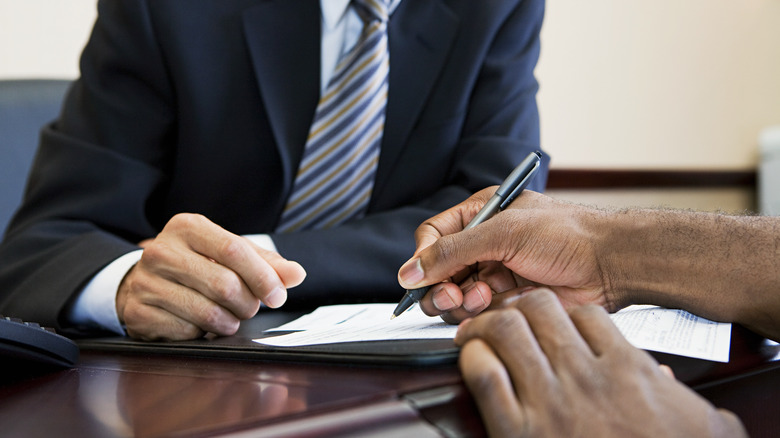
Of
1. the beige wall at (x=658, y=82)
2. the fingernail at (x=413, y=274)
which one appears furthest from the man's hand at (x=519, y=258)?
the beige wall at (x=658, y=82)

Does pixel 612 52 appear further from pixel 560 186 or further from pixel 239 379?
pixel 239 379

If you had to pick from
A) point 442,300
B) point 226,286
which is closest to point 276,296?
point 226,286

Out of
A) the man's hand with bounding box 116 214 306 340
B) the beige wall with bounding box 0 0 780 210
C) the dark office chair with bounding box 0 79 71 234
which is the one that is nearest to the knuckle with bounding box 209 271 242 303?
the man's hand with bounding box 116 214 306 340

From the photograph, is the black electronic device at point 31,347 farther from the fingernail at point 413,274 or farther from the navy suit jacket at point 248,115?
the navy suit jacket at point 248,115

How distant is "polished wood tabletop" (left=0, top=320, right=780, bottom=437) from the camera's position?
0.90 ft

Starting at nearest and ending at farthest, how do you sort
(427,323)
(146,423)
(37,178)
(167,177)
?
(146,423) < (427,323) < (37,178) < (167,177)

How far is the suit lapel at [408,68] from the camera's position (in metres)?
1.03

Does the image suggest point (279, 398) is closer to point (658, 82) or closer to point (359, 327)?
point (359, 327)

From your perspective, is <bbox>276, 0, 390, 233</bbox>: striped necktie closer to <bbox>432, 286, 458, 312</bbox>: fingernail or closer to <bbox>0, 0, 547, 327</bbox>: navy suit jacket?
<bbox>0, 0, 547, 327</bbox>: navy suit jacket

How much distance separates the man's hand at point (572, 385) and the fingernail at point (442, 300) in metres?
0.20

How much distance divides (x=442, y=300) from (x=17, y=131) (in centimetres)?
89

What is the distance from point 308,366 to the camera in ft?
1.29

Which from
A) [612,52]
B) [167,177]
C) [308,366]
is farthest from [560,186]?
[308,366]

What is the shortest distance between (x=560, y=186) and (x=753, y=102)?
109 centimetres
